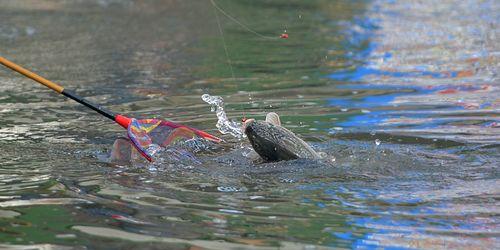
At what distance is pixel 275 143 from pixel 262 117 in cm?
203

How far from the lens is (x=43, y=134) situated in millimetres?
7133

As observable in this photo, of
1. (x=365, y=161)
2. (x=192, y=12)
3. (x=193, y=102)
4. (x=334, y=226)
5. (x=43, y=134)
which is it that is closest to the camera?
(x=334, y=226)

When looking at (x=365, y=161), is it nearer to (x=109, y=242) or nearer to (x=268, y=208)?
(x=268, y=208)

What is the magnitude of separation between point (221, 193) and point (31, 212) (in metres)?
1.09

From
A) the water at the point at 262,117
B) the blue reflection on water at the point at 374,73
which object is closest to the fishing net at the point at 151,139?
the water at the point at 262,117

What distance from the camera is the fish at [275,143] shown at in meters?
5.87

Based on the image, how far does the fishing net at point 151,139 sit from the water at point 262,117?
0.57 ft

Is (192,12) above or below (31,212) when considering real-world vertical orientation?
above

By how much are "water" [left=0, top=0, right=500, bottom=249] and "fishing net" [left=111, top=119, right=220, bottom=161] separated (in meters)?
0.17

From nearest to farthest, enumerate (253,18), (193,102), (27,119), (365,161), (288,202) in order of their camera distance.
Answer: (288,202), (365,161), (27,119), (193,102), (253,18)

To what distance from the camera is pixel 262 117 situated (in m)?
7.89

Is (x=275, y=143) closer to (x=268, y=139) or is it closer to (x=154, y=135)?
(x=268, y=139)

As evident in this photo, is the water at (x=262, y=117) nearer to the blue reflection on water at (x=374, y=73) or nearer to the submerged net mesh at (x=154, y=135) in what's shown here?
the blue reflection on water at (x=374, y=73)

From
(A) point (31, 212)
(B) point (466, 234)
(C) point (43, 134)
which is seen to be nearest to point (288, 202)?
(B) point (466, 234)
